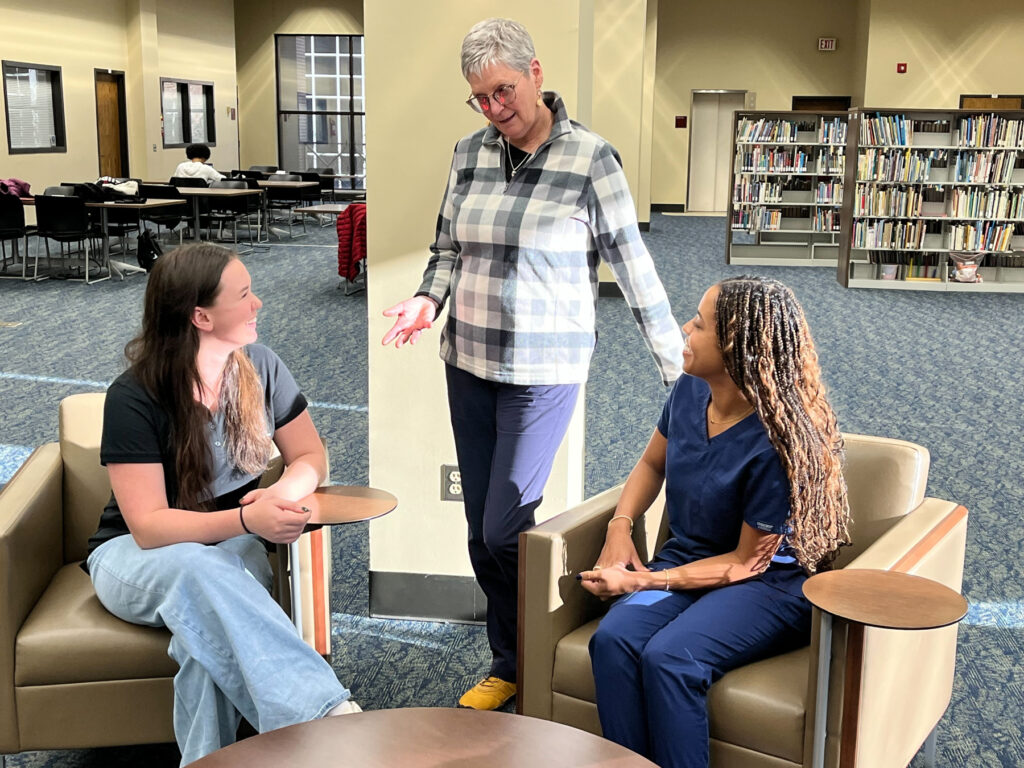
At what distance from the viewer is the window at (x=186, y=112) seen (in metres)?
17.9

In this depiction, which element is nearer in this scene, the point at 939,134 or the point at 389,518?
the point at 389,518

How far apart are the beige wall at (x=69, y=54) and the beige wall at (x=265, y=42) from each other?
458 centimetres

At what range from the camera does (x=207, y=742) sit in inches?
76.8

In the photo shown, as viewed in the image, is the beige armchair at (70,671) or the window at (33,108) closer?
the beige armchair at (70,671)

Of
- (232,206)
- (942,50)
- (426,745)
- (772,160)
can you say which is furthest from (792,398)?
(942,50)

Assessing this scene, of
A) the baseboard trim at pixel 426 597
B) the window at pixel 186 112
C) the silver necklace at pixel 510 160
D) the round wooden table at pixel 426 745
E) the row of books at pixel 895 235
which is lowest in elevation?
the baseboard trim at pixel 426 597

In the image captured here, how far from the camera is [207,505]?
7.35 feet

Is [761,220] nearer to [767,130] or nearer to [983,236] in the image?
[767,130]

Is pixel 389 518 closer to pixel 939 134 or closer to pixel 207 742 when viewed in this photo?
pixel 207 742

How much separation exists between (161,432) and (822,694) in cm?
133

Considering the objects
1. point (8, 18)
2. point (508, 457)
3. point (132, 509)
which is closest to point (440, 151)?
point (508, 457)

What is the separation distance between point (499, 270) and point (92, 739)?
1.28m

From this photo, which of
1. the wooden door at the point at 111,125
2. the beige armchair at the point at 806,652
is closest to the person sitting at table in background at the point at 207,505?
the beige armchair at the point at 806,652

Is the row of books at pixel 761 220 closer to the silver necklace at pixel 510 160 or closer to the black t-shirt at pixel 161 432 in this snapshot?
the silver necklace at pixel 510 160
